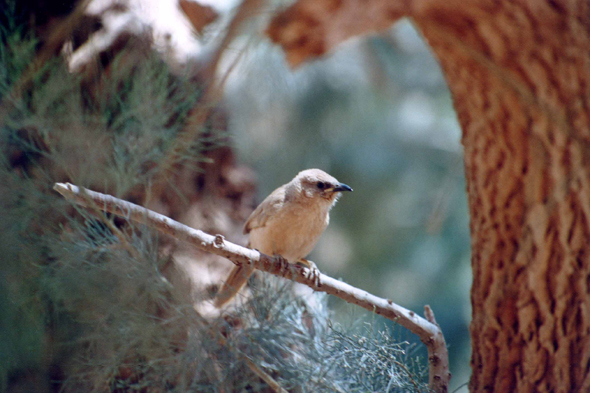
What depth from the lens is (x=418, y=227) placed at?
644 centimetres

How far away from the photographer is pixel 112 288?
7.88 feet

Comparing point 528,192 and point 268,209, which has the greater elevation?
point 528,192

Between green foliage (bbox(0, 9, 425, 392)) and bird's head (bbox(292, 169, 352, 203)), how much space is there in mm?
642

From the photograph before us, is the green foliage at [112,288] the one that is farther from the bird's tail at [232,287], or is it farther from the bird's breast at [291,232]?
the bird's breast at [291,232]

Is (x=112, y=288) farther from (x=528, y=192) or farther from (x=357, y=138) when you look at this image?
(x=357, y=138)

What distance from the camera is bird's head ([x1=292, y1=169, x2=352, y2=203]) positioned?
3.04 meters

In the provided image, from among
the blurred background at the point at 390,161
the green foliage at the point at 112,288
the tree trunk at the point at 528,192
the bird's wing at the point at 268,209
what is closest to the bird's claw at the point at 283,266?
the green foliage at the point at 112,288

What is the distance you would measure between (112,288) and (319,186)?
1.30 metres

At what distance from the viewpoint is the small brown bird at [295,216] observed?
2.98 metres

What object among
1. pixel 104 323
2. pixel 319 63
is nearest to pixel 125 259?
pixel 104 323

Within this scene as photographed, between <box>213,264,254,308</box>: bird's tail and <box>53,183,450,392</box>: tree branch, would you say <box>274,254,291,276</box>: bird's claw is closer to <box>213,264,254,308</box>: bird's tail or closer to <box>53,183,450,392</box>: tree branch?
<box>53,183,450,392</box>: tree branch

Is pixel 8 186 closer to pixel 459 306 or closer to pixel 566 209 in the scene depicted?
pixel 566 209

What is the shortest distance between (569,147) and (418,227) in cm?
431

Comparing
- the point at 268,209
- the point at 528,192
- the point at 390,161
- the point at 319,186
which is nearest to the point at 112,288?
the point at 268,209
